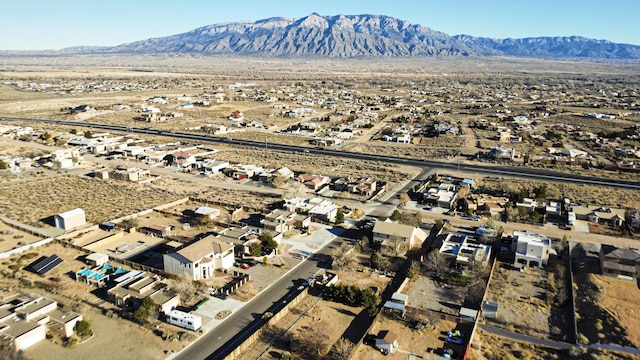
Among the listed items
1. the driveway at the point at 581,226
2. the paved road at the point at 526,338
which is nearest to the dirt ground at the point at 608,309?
the paved road at the point at 526,338

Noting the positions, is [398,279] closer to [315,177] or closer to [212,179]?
[315,177]

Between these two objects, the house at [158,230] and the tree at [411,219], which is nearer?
the house at [158,230]

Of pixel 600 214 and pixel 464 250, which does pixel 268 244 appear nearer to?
pixel 464 250

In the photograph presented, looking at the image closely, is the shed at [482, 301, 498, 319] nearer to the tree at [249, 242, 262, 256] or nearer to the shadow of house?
the shadow of house

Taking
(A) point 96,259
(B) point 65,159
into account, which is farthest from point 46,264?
(B) point 65,159

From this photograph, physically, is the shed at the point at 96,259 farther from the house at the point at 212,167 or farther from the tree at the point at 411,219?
the house at the point at 212,167

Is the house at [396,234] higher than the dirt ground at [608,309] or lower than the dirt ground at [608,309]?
higher

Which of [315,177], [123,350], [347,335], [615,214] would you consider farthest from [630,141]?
[123,350]
